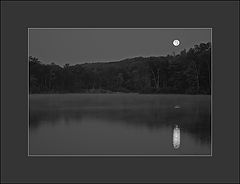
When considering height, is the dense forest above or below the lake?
above

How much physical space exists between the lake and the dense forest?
188 mm

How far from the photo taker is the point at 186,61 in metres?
6.33

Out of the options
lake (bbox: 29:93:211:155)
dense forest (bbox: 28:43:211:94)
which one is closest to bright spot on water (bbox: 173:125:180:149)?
lake (bbox: 29:93:211:155)

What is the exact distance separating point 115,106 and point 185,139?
911mm

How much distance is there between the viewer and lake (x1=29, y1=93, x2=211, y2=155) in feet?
20.3

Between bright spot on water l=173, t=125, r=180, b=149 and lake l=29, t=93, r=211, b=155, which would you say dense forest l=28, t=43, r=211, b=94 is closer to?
lake l=29, t=93, r=211, b=155

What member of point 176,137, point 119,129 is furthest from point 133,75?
point 176,137

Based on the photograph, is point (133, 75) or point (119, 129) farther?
point (133, 75)

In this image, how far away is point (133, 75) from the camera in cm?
641

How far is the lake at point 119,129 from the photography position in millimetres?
6191

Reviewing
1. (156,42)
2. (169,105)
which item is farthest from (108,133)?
(156,42)

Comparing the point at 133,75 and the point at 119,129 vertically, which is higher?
the point at 133,75

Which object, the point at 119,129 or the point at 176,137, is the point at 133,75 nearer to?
the point at 119,129

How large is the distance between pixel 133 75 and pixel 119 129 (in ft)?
2.28
